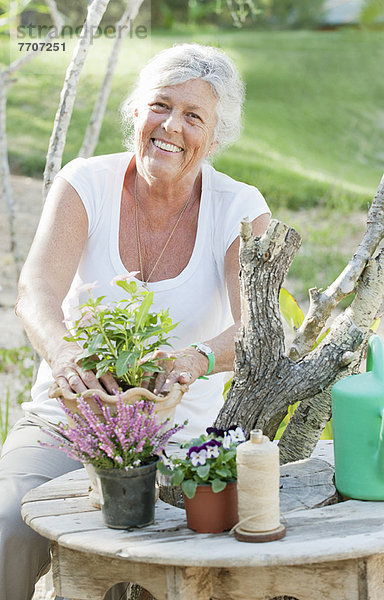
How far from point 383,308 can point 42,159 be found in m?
7.61

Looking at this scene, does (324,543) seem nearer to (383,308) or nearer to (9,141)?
(383,308)

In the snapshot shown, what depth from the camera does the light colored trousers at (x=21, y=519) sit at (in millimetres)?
1982

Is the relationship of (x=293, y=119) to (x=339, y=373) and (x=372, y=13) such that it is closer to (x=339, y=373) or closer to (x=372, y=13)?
(x=372, y=13)

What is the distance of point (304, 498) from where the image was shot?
6.17 feet

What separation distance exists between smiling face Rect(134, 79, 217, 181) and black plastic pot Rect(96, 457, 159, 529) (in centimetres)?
107

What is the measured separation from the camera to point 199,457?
162 centimetres

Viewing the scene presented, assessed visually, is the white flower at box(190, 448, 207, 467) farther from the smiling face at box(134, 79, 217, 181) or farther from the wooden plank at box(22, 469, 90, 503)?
the smiling face at box(134, 79, 217, 181)

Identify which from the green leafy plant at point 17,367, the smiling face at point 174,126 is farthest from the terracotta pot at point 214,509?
the green leafy plant at point 17,367

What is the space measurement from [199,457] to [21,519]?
596mm

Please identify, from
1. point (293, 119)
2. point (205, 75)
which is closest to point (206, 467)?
point (205, 75)

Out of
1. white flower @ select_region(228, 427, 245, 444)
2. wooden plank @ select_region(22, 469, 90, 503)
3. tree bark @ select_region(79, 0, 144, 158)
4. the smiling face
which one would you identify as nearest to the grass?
tree bark @ select_region(79, 0, 144, 158)

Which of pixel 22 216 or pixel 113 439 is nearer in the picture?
pixel 113 439

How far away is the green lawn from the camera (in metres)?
9.17

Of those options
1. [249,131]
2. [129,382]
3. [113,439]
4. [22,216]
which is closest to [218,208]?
[129,382]
